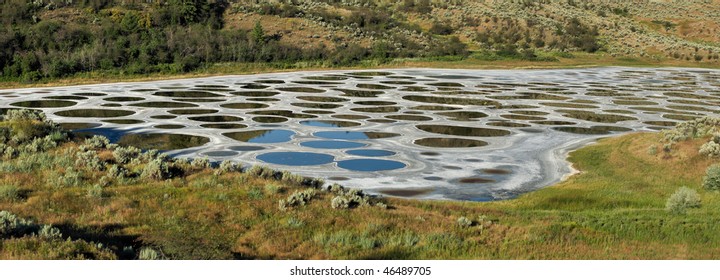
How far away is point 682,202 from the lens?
15609mm

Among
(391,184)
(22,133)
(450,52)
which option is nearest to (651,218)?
(391,184)

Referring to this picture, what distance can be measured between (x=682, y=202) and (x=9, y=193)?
15819mm

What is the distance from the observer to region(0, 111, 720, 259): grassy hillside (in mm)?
10891

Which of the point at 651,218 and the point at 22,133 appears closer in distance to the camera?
the point at 651,218

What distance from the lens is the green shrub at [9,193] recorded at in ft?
47.5

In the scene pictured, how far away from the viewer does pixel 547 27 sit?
104312mm

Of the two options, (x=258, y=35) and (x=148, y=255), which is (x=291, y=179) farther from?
(x=258, y=35)

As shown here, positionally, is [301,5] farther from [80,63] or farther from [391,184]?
[391,184]

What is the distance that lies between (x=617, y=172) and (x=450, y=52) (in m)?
61.5

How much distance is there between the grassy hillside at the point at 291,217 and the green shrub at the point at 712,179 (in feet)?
0.40

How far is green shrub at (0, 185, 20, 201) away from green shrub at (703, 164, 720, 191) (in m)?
18.6

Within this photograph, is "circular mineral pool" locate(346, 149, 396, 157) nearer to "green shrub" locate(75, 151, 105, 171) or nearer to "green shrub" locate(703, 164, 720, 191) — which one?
"green shrub" locate(75, 151, 105, 171)

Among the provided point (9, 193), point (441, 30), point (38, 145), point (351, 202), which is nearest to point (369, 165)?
point (351, 202)

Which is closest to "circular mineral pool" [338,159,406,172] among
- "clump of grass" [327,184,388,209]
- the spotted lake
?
the spotted lake
